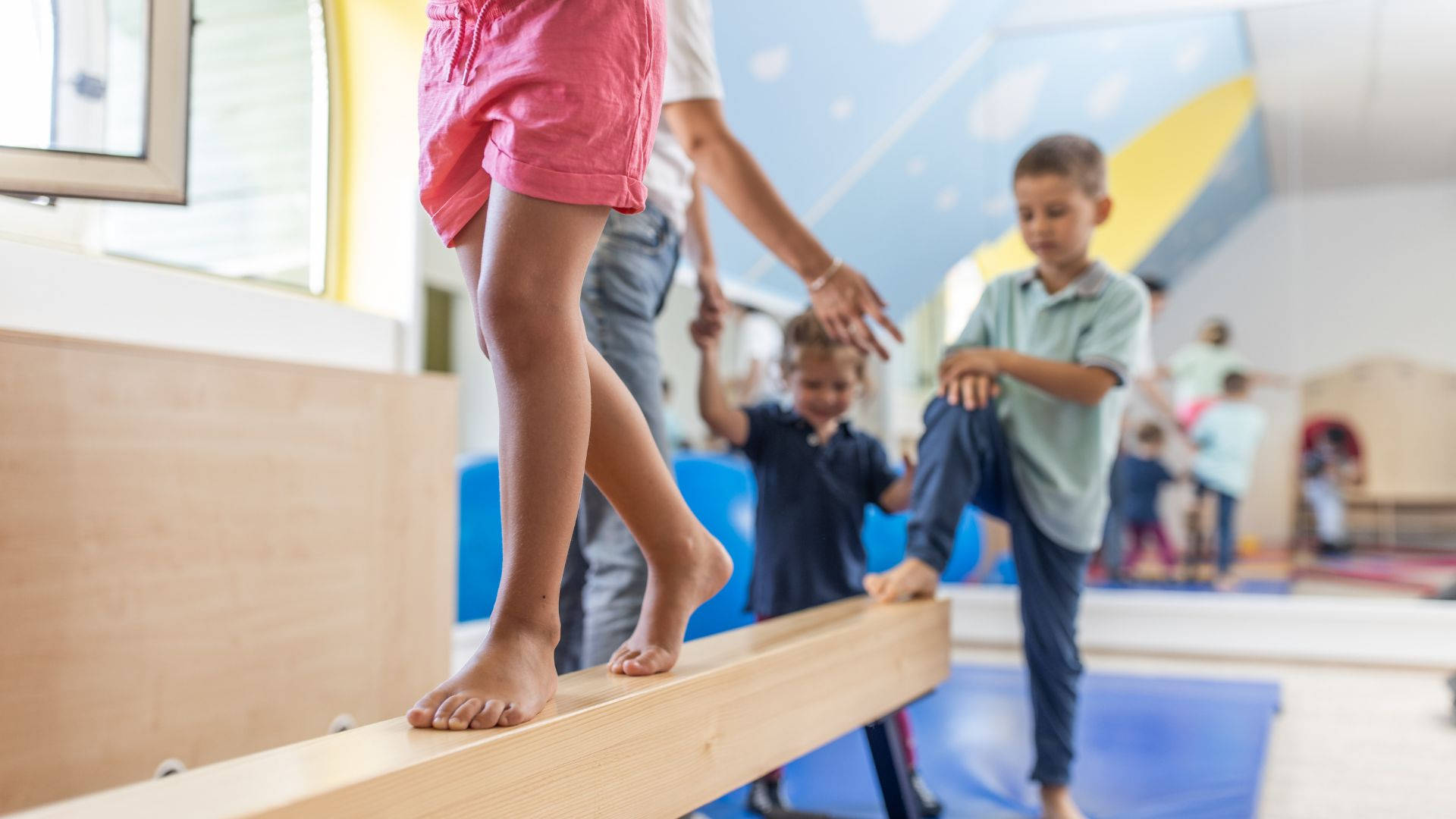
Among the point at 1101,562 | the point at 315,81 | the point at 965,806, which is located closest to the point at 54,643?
the point at 315,81

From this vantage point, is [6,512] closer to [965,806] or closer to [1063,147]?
[965,806]

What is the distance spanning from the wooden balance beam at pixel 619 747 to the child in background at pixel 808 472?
13.4 inches

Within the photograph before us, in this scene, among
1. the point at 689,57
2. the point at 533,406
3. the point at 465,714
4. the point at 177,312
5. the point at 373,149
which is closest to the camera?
the point at 465,714

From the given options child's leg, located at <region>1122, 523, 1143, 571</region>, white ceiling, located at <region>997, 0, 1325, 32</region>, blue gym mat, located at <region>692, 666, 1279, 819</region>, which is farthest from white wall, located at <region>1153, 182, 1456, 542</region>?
blue gym mat, located at <region>692, 666, 1279, 819</region>

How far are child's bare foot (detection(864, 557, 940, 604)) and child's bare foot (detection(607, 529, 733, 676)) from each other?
534 mm

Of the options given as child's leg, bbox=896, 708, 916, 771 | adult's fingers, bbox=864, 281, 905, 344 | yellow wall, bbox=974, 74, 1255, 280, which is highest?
yellow wall, bbox=974, 74, 1255, 280

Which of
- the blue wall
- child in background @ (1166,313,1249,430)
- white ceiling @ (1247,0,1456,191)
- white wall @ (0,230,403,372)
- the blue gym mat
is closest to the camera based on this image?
white wall @ (0,230,403,372)

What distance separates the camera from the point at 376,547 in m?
1.78

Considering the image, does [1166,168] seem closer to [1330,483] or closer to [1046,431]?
[1330,483]

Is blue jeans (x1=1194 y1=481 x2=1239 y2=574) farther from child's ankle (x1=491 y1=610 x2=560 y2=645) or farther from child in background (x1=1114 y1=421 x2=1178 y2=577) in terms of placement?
child's ankle (x1=491 y1=610 x2=560 y2=645)

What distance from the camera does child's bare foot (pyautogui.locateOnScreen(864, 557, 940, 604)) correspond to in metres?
1.65

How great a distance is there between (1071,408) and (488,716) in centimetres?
124

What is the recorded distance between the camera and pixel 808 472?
191cm

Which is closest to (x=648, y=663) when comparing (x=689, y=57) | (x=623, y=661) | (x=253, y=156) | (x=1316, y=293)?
(x=623, y=661)
